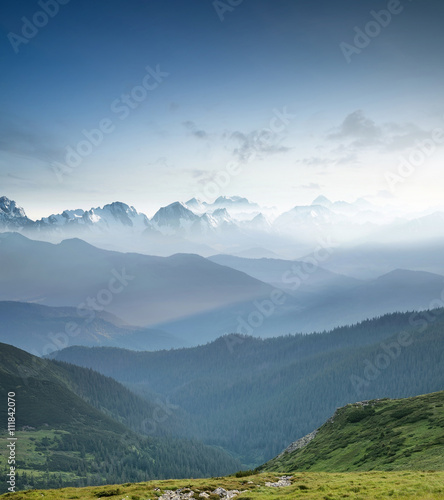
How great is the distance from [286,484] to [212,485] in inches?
363

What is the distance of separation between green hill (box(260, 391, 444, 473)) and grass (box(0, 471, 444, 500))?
35.2 ft

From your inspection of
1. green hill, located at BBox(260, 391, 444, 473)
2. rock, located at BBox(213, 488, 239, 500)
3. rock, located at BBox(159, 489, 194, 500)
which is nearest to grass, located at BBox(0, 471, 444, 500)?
rock, located at BBox(159, 489, 194, 500)

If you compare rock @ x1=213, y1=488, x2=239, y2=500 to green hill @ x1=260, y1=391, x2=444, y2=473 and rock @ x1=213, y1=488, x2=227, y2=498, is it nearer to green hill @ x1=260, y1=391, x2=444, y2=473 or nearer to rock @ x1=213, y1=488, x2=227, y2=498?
rock @ x1=213, y1=488, x2=227, y2=498

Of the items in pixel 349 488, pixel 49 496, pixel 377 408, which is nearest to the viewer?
pixel 349 488

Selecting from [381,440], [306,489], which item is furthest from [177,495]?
[381,440]

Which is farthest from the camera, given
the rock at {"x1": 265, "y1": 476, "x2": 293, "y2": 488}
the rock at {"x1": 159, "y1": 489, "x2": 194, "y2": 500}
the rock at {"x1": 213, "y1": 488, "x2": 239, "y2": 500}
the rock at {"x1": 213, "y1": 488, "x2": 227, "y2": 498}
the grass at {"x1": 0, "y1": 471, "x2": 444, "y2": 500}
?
the rock at {"x1": 265, "y1": 476, "x2": 293, "y2": 488}

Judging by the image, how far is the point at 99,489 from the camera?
49.7 metres

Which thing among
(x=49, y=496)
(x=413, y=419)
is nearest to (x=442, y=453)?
(x=413, y=419)

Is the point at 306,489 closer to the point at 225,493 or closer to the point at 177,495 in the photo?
the point at 225,493

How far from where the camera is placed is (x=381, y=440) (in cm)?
7600

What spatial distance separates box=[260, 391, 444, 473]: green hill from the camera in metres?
59.8

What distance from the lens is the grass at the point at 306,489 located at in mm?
35322

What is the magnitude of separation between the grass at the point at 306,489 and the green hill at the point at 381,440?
10722 millimetres

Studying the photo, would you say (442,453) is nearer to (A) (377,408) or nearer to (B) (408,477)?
(B) (408,477)
